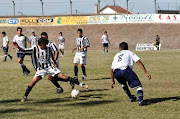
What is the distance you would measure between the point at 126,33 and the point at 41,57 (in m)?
41.7

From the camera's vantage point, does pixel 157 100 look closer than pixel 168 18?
Yes

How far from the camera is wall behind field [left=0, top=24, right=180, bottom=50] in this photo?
157ft

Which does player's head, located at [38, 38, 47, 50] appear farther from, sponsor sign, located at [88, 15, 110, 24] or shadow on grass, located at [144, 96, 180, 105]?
sponsor sign, located at [88, 15, 110, 24]

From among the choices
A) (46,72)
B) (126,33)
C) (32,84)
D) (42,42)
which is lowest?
(32,84)

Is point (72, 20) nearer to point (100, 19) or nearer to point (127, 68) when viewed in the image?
point (100, 19)

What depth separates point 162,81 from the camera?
13.9m

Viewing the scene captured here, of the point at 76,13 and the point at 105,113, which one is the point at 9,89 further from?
the point at 76,13

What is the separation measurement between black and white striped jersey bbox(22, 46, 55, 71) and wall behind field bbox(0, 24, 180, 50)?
36580 millimetres

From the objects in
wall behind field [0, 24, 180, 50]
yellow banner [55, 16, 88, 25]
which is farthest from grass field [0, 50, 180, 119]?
yellow banner [55, 16, 88, 25]

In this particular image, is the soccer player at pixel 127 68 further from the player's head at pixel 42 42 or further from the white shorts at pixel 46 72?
the player's head at pixel 42 42

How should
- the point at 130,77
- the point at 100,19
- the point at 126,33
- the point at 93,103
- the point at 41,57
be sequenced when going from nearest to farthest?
the point at 130,77, the point at 93,103, the point at 41,57, the point at 126,33, the point at 100,19

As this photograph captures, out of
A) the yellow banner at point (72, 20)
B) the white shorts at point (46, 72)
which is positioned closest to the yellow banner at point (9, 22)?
the yellow banner at point (72, 20)

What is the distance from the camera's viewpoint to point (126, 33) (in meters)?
51.1

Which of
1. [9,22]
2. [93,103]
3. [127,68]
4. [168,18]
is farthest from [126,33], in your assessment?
[127,68]
